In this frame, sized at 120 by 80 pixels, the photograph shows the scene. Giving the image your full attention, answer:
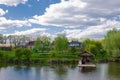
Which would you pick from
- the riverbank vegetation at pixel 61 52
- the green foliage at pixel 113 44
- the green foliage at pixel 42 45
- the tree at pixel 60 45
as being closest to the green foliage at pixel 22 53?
the riverbank vegetation at pixel 61 52

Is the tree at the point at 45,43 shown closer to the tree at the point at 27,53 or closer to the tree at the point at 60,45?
the tree at the point at 60,45

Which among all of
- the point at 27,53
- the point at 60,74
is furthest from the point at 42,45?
the point at 60,74

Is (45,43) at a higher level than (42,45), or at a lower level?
higher

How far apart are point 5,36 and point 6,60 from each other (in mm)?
82508

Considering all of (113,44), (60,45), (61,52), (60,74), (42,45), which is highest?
(42,45)

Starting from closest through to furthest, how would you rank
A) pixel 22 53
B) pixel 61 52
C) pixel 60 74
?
1. pixel 60 74
2. pixel 22 53
3. pixel 61 52

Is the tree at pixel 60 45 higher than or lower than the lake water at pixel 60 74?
higher

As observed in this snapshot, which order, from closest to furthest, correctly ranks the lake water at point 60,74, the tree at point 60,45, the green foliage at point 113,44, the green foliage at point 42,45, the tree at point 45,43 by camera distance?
the lake water at point 60,74 < the green foliage at point 113,44 < the tree at point 60,45 < the green foliage at point 42,45 < the tree at point 45,43

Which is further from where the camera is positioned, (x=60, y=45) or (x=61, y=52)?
(x=61, y=52)

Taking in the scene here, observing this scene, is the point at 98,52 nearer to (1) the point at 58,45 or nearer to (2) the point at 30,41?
(1) the point at 58,45

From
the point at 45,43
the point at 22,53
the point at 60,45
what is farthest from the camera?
the point at 45,43

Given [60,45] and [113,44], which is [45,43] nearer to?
[60,45]

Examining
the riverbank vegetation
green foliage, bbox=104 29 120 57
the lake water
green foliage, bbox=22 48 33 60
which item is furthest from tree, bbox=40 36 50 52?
the lake water

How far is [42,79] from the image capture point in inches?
1569
